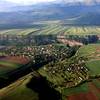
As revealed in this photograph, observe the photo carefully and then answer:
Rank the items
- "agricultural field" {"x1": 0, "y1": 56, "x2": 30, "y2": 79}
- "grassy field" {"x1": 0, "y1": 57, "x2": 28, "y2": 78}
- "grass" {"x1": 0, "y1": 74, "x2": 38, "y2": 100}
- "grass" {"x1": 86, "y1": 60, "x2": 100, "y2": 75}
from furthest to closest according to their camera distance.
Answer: "grass" {"x1": 86, "y1": 60, "x2": 100, "y2": 75} < "grassy field" {"x1": 0, "y1": 57, "x2": 28, "y2": 78} < "agricultural field" {"x1": 0, "y1": 56, "x2": 30, "y2": 79} < "grass" {"x1": 0, "y1": 74, "x2": 38, "y2": 100}

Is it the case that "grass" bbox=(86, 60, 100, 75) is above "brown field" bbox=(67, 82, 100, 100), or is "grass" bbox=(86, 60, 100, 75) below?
above

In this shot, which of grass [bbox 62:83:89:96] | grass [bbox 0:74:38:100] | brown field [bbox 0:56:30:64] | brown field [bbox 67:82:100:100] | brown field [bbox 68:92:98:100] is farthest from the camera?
brown field [bbox 0:56:30:64]

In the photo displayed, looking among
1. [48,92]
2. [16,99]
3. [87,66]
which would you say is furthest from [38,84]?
[87,66]

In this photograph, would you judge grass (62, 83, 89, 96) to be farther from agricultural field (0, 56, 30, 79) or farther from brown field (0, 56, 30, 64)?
brown field (0, 56, 30, 64)

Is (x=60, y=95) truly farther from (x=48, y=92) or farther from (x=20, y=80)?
(x=20, y=80)

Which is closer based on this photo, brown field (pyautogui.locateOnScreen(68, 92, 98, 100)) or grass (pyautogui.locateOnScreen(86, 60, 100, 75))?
brown field (pyautogui.locateOnScreen(68, 92, 98, 100))

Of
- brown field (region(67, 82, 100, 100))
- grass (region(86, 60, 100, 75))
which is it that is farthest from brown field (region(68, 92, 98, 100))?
grass (region(86, 60, 100, 75))

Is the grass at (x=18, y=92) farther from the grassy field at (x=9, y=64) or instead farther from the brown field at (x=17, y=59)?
the brown field at (x=17, y=59)

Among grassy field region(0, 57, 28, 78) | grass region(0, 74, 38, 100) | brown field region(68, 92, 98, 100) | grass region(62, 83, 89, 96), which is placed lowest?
brown field region(68, 92, 98, 100)

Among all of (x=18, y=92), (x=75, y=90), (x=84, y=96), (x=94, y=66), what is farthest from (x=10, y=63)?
(x=84, y=96)

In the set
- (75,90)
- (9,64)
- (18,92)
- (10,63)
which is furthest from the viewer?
(10,63)

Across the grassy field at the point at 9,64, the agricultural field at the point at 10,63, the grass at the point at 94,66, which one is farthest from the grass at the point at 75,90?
the grassy field at the point at 9,64

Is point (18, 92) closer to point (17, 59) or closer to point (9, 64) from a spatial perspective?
point (9, 64)
